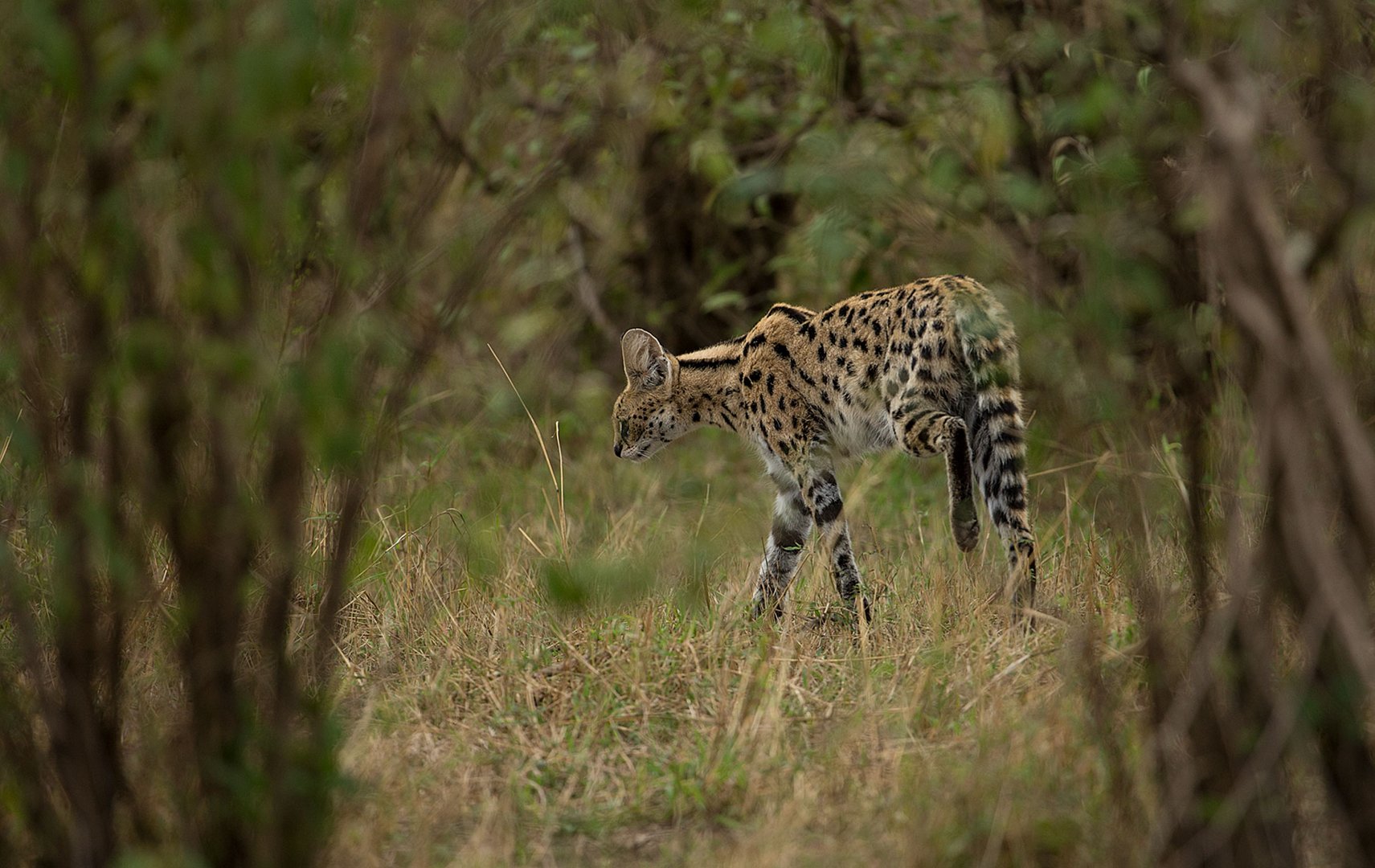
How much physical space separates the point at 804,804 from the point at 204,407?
6.13 feet

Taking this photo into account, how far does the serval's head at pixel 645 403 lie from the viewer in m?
8.00

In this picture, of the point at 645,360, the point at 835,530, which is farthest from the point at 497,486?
the point at 645,360

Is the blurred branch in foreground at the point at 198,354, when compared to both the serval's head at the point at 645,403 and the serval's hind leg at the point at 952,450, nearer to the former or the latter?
the serval's hind leg at the point at 952,450

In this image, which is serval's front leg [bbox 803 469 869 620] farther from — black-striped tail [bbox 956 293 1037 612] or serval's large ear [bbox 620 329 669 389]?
serval's large ear [bbox 620 329 669 389]

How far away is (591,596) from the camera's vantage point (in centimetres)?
318

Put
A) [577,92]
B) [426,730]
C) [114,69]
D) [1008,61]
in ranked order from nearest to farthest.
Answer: [114,69] < [426,730] < [1008,61] < [577,92]

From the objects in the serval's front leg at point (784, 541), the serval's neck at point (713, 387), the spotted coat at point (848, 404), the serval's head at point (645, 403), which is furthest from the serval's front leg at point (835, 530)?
the serval's head at point (645, 403)

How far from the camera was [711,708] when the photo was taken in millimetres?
4977

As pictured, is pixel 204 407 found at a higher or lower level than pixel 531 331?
higher

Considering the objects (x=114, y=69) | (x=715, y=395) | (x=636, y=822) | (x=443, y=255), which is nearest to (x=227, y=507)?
(x=443, y=255)

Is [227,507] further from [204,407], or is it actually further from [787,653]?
[787,653]

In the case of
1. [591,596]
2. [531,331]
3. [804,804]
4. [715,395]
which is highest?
[591,596]

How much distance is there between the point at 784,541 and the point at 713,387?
42.3 inches

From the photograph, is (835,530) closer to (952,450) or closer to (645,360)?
(952,450)
